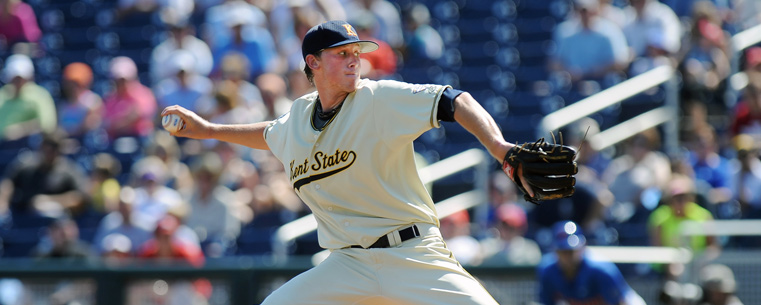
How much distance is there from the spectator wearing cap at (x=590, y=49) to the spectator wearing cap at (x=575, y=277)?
350 centimetres

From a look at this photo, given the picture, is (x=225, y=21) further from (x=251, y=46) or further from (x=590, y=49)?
(x=590, y=49)

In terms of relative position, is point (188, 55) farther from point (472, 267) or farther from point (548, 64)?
point (472, 267)

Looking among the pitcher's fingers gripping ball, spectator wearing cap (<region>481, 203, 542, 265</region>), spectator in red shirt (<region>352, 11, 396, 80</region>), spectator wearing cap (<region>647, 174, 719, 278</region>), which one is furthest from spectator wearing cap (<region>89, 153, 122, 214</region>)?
the pitcher's fingers gripping ball

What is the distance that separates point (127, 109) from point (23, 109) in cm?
117

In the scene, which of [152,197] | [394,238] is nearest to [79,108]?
[152,197]

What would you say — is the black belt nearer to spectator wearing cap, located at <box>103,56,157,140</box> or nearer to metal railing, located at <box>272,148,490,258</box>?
metal railing, located at <box>272,148,490,258</box>

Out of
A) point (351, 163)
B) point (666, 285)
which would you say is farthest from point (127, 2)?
point (351, 163)

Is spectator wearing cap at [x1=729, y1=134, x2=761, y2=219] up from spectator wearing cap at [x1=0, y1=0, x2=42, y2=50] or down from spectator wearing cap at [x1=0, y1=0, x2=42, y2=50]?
down

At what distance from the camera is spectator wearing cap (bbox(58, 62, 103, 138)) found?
1095cm

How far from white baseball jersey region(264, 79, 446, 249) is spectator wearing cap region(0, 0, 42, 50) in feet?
30.2

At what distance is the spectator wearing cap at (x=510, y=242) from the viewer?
813 centimetres

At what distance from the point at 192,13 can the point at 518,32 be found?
13.0ft

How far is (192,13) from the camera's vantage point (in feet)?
42.2

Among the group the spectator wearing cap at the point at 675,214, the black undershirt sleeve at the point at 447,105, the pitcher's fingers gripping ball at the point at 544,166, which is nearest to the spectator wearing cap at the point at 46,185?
the spectator wearing cap at the point at 675,214
